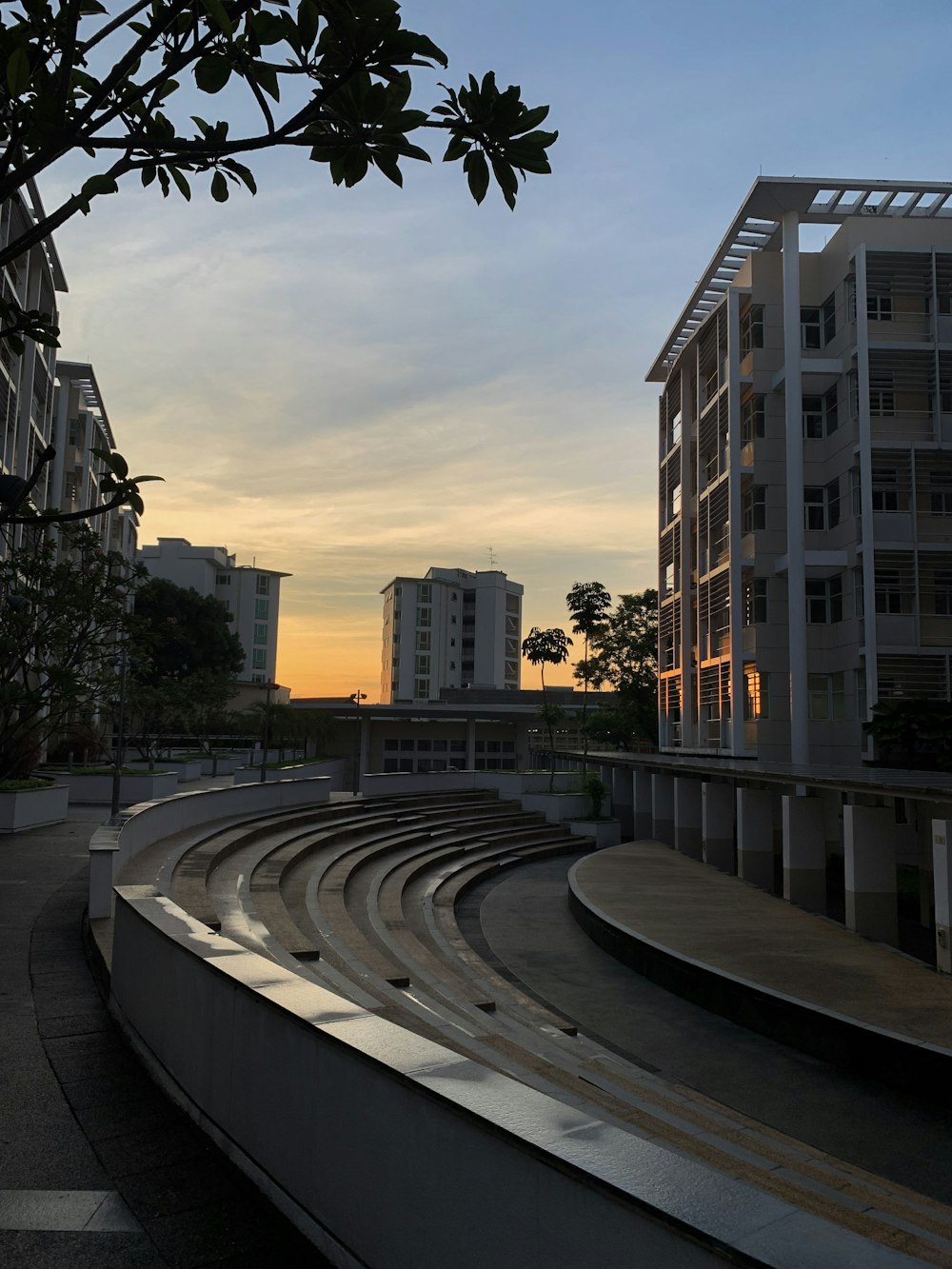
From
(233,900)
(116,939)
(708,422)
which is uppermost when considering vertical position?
(708,422)

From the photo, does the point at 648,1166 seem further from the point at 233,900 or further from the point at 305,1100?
the point at 233,900

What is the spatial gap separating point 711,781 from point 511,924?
11416 millimetres

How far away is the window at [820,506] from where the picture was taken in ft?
115

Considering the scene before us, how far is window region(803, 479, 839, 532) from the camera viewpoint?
35156mm

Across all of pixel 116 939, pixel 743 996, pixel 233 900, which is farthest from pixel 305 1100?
pixel 743 996

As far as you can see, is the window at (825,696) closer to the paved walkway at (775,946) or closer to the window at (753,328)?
the paved walkway at (775,946)

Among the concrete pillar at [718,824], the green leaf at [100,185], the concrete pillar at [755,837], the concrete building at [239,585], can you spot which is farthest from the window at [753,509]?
the concrete building at [239,585]

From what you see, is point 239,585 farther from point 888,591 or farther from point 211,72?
point 211,72

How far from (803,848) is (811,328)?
68.2ft

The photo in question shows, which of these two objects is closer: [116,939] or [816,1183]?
[816,1183]

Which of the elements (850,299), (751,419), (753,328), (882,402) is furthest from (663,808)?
(850,299)

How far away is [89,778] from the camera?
33875 mm

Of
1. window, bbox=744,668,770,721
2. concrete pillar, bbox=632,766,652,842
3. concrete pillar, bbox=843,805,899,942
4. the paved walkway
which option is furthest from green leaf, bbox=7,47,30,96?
concrete pillar, bbox=632,766,652,842

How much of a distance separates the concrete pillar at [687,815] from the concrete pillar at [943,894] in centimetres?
1745
